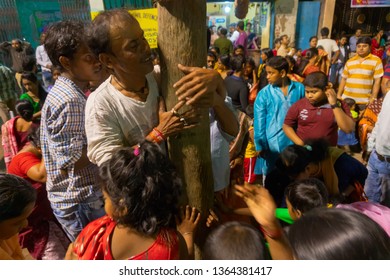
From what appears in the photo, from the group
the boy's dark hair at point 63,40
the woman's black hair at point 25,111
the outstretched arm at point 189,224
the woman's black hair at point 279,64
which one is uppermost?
the boy's dark hair at point 63,40

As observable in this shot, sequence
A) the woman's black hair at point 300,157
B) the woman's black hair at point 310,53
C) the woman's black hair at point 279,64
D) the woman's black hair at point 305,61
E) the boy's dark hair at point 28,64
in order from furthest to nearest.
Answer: the woman's black hair at point 310,53 < the woman's black hair at point 305,61 < the boy's dark hair at point 28,64 < the woman's black hair at point 279,64 < the woman's black hair at point 300,157

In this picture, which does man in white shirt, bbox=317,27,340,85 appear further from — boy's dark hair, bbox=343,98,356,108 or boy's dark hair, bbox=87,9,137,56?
boy's dark hair, bbox=87,9,137,56

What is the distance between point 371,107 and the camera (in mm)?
4188

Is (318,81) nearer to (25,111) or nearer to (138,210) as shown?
(138,210)

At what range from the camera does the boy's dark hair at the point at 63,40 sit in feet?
6.05

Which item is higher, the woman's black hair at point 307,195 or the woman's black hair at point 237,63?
the woman's black hair at point 237,63

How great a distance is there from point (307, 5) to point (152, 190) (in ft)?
37.1

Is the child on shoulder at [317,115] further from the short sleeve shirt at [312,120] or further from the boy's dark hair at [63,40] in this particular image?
the boy's dark hair at [63,40]

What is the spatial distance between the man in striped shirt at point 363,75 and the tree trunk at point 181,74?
4458 millimetres

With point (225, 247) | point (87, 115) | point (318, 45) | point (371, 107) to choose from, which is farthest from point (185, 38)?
point (318, 45)

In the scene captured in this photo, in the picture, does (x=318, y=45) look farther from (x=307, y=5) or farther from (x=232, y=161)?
(x=232, y=161)

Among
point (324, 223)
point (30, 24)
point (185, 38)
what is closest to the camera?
point (324, 223)

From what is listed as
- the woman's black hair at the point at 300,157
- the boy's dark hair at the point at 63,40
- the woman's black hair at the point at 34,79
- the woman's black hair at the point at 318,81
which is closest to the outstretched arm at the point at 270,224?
the woman's black hair at the point at 300,157

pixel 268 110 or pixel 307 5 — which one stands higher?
pixel 307 5
